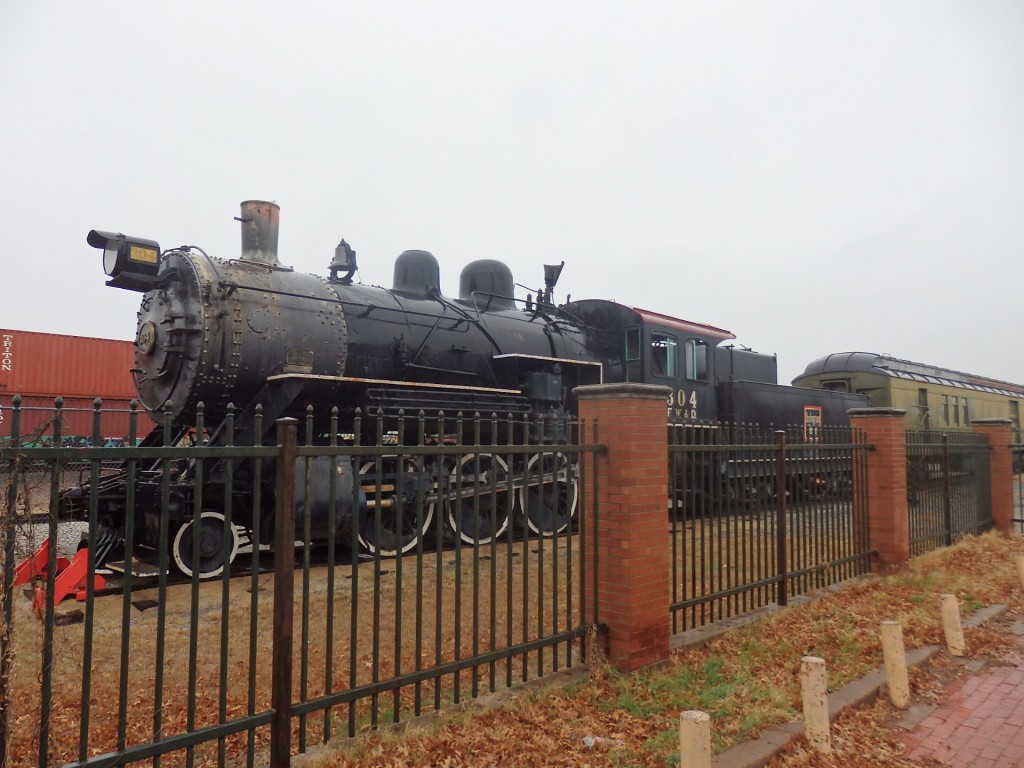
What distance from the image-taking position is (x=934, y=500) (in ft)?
28.0

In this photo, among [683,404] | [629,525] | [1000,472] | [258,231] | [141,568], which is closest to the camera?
[629,525]

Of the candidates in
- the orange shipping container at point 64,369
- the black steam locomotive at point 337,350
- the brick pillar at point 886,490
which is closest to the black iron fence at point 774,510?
the brick pillar at point 886,490

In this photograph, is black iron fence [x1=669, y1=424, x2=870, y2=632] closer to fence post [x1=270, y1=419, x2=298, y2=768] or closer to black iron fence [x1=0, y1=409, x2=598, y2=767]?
black iron fence [x1=0, y1=409, x2=598, y2=767]

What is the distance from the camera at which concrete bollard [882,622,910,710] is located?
159 inches

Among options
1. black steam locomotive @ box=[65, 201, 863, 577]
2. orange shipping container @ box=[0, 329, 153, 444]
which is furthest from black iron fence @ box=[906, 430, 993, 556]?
orange shipping container @ box=[0, 329, 153, 444]

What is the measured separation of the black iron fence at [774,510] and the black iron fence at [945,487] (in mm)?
1422

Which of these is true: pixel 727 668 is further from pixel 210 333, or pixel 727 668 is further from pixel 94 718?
pixel 210 333

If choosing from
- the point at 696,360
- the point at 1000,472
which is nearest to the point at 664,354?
the point at 696,360

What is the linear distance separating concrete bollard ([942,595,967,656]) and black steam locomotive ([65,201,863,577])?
9.16ft

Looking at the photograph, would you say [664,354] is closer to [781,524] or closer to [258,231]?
[781,524]

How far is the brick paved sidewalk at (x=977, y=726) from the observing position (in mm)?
3443

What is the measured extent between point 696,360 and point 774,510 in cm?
626

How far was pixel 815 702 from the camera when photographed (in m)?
3.42

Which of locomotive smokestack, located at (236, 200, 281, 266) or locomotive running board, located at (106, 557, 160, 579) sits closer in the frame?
locomotive running board, located at (106, 557, 160, 579)
